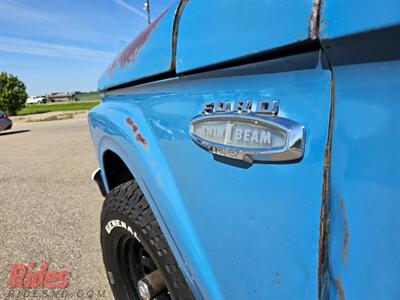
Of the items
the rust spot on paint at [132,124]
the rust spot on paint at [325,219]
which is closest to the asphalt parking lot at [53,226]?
the rust spot on paint at [132,124]

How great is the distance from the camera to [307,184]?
0.78 m

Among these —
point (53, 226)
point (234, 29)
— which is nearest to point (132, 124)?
point (234, 29)

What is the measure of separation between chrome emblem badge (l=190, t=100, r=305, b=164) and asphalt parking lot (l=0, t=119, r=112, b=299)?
6.34 feet

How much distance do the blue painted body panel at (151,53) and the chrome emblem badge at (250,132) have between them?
0.35 metres

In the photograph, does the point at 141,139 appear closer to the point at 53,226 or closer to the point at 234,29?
the point at 234,29

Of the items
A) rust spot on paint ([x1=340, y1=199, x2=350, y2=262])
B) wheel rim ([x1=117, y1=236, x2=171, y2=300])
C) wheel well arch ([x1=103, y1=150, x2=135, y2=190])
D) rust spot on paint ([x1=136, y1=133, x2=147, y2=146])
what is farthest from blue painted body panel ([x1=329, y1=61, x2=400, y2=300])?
wheel well arch ([x1=103, y1=150, x2=135, y2=190])

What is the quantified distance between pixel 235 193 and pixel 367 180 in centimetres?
37

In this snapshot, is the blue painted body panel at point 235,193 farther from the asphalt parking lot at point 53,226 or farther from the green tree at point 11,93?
the green tree at point 11,93

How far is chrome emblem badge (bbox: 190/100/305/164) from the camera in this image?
2.59ft

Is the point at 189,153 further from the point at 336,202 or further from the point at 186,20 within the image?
the point at 336,202

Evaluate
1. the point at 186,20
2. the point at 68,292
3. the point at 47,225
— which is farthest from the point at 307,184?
the point at 47,225

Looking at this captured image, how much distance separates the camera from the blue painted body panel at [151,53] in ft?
4.25

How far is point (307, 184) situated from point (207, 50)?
1.56ft

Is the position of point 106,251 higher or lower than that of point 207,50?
lower
